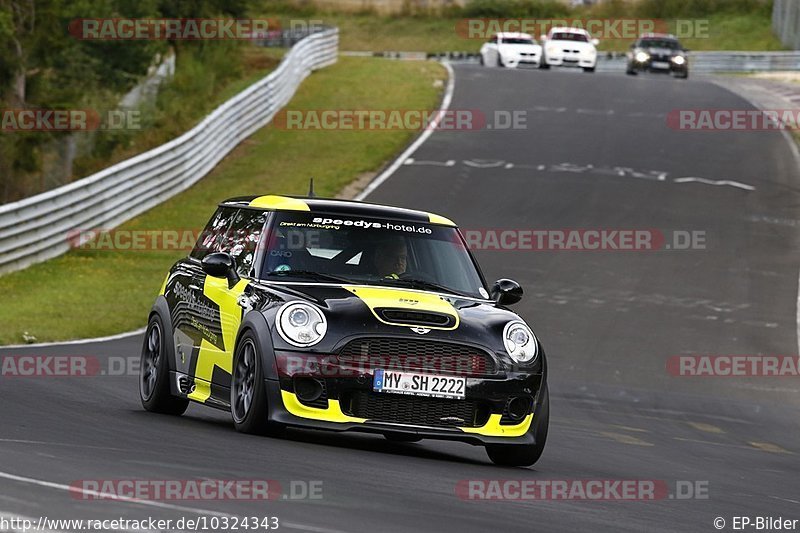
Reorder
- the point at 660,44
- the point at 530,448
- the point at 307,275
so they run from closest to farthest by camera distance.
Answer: the point at 530,448, the point at 307,275, the point at 660,44

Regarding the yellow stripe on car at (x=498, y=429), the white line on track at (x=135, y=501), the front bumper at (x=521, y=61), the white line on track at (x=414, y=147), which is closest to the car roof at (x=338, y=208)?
the yellow stripe on car at (x=498, y=429)

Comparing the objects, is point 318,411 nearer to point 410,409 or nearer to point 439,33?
point 410,409

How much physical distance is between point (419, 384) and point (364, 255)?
1.31 meters

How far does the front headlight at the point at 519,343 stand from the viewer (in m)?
9.41

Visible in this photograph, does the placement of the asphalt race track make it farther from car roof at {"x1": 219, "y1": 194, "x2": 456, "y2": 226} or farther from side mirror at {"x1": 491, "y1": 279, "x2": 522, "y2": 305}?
car roof at {"x1": 219, "y1": 194, "x2": 456, "y2": 226}

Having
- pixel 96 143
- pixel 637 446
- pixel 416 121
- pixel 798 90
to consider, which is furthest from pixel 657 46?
pixel 637 446

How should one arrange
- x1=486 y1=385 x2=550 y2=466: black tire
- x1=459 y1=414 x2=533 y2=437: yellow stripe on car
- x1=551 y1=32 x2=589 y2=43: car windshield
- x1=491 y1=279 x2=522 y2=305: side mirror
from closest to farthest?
x1=459 y1=414 x2=533 y2=437: yellow stripe on car
x1=486 y1=385 x2=550 y2=466: black tire
x1=491 y1=279 x2=522 y2=305: side mirror
x1=551 y1=32 x2=589 y2=43: car windshield

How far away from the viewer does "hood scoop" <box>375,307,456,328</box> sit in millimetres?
9164

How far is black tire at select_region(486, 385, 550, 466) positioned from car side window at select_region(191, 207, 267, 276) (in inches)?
77.0

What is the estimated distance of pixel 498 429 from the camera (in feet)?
30.8

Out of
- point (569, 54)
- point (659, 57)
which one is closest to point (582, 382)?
point (659, 57)

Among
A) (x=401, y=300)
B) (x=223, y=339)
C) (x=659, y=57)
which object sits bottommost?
(x=659, y=57)

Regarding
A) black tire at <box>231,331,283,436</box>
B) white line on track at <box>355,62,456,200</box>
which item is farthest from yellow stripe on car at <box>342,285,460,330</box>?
white line on track at <box>355,62,456,200</box>

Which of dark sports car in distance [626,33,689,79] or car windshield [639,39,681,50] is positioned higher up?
car windshield [639,39,681,50]
